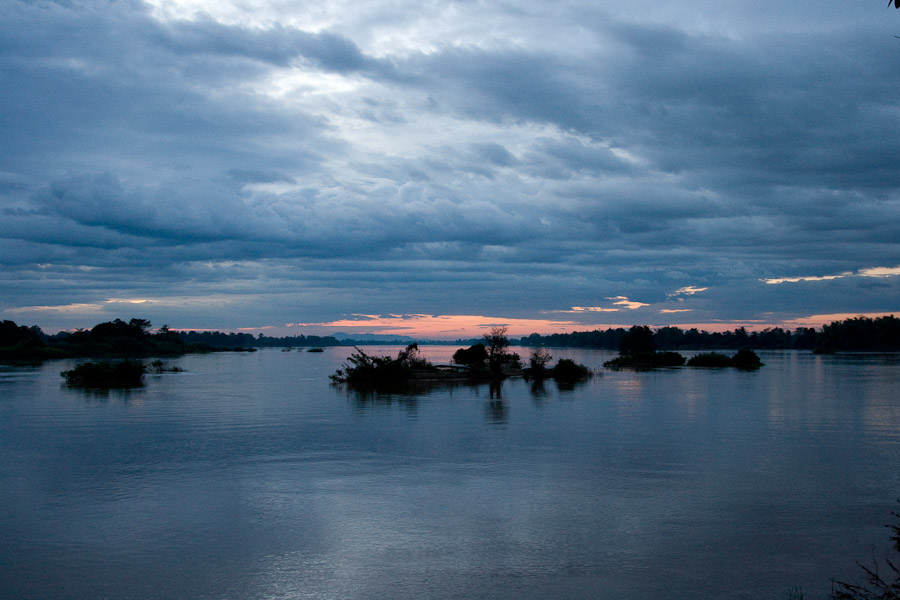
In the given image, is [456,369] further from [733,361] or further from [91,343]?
[91,343]

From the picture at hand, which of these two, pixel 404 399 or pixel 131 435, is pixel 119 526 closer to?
pixel 131 435

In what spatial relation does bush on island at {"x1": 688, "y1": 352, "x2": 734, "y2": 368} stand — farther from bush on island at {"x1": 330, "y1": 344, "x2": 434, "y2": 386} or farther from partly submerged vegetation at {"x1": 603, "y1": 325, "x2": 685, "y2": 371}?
bush on island at {"x1": 330, "y1": 344, "x2": 434, "y2": 386}

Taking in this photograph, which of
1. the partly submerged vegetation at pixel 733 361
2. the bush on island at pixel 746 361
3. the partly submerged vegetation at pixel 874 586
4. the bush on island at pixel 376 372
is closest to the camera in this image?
the partly submerged vegetation at pixel 874 586

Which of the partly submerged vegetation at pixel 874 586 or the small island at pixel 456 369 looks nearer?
the partly submerged vegetation at pixel 874 586

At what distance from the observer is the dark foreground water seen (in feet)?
36.7

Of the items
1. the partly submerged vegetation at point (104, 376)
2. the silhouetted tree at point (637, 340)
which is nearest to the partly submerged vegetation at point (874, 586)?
the partly submerged vegetation at point (104, 376)

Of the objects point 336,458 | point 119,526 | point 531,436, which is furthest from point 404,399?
point 119,526

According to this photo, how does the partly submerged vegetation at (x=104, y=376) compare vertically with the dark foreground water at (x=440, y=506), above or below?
above

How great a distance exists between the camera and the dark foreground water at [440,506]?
36.7 ft

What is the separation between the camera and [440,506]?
50.5 feet

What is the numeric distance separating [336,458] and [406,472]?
129 inches

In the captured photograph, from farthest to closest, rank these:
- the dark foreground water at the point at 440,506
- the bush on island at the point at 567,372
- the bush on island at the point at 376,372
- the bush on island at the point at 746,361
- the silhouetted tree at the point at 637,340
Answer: the silhouetted tree at the point at 637,340 → the bush on island at the point at 746,361 → the bush on island at the point at 567,372 → the bush on island at the point at 376,372 → the dark foreground water at the point at 440,506

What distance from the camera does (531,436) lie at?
86.5ft

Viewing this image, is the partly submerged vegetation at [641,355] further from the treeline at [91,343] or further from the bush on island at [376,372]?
the treeline at [91,343]
